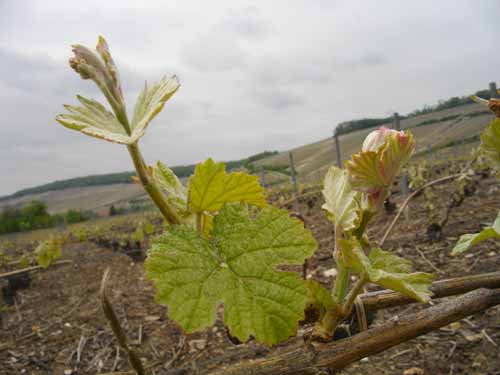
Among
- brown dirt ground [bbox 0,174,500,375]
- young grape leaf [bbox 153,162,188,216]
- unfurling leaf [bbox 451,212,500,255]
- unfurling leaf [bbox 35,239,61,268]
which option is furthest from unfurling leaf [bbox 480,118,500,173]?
unfurling leaf [bbox 35,239,61,268]

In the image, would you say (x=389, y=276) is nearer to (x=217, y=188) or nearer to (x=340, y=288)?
(x=340, y=288)

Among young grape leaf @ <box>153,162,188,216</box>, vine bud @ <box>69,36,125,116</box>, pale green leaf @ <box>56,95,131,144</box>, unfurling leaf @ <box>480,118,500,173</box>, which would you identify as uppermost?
vine bud @ <box>69,36,125,116</box>

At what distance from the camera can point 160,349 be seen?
2842 mm

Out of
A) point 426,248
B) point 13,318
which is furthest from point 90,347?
point 426,248

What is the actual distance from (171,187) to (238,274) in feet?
0.60

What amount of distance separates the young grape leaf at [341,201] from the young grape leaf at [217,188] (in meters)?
0.11

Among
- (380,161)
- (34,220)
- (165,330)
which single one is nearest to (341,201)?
(380,161)

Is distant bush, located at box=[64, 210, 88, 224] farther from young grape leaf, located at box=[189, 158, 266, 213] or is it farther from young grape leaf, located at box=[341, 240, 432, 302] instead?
young grape leaf, located at box=[341, 240, 432, 302]

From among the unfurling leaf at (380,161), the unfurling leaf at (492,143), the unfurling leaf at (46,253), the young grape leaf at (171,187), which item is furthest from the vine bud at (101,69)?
the unfurling leaf at (46,253)

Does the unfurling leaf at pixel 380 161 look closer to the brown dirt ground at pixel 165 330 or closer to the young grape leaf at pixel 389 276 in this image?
the young grape leaf at pixel 389 276

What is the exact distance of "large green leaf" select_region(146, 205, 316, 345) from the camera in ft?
1.41

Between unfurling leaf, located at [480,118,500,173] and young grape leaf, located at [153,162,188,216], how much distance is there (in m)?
0.53

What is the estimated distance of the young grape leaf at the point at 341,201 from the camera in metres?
0.51

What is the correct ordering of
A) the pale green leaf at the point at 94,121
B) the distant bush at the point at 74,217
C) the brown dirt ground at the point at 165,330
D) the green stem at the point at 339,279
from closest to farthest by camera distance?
the pale green leaf at the point at 94,121 < the green stem at the point at 339,279 < the brown dirt ground at the point at 165,330 < the distant bush at the point at 74,217
